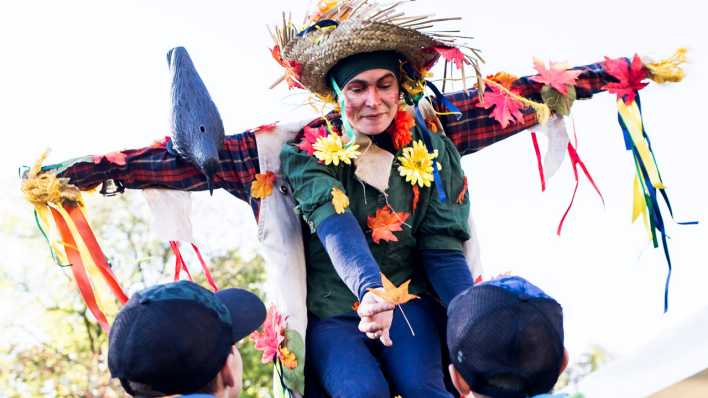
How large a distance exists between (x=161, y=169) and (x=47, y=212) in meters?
0.42

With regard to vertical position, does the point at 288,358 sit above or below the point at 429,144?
below

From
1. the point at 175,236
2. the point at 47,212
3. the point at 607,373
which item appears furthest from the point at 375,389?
the point at 47,212

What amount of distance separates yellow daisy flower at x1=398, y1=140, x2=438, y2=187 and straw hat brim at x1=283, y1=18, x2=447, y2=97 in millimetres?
343

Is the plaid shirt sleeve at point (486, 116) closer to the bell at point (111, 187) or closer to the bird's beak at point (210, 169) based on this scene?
the bird's beak at point (210, 169)

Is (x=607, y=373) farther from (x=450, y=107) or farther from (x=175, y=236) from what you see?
(x=175, y=236)

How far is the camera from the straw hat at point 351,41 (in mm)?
3656

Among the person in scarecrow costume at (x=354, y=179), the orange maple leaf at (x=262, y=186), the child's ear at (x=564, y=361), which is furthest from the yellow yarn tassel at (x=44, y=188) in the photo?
the child's ear at (x=564, y=361)

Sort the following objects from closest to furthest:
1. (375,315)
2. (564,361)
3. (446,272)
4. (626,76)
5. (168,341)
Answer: (168,341), (564,361), (375,315), (446,272), (626,76)

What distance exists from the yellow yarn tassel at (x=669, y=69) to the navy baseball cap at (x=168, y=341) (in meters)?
2.24

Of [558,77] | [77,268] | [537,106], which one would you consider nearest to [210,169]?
[77,268]

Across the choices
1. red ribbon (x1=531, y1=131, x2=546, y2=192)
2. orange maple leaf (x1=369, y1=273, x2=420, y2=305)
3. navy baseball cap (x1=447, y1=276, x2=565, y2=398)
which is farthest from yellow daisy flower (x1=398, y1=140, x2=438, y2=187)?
navy baseball cap (x1=447, y1=276, x2=565, y2=398)

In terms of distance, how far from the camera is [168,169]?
3754mm

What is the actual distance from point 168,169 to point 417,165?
2.92 feet

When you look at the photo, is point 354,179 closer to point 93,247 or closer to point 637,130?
point 93,247
